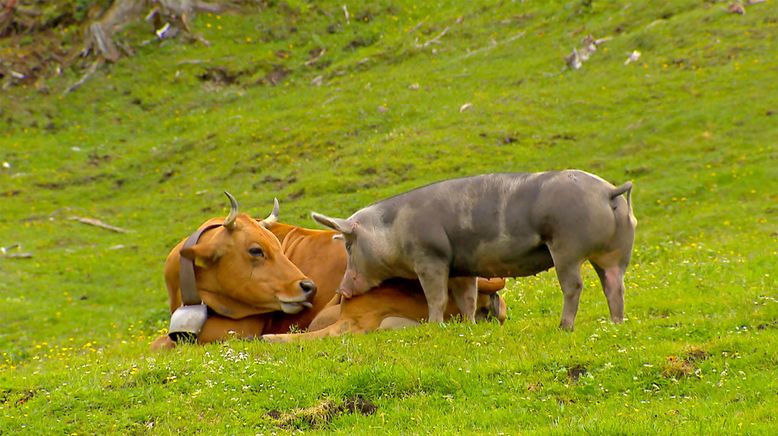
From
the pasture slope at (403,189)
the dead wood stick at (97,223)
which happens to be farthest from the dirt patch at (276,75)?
the dead wood stick at (97,223)

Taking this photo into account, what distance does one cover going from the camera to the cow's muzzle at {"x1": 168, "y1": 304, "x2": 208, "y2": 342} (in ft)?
43.4

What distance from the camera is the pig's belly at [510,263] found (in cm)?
1231

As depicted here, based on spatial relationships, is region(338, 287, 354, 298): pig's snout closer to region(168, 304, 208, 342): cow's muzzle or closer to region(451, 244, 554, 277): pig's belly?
region(451, 244, 554, 277): pig's belly

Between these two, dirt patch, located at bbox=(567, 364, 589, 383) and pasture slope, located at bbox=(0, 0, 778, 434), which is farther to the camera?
dirt patch, located at bbox=(567, 364, 589, 383)

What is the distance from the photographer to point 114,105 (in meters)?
58.6

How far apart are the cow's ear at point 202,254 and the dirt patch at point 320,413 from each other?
3855mm

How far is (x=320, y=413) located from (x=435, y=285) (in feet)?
10.8

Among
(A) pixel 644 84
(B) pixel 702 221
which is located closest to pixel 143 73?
(A) pixel 644 84

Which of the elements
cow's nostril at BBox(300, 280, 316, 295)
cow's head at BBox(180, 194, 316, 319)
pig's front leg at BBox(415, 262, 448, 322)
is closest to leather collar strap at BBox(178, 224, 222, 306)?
cow's head at BBox(180, 194, 316, 319)

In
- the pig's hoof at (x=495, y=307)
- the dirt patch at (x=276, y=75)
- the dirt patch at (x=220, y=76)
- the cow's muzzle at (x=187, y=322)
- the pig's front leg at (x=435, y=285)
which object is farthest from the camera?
the dirt patch at (x=220, y=76)

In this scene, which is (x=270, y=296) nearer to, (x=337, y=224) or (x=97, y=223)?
(x=337, y=224)

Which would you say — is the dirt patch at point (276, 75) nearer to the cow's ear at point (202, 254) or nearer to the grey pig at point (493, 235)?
the cow's ear at point (202, 254)

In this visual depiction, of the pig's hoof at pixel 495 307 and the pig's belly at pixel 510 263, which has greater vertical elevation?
the pig's belly at pixel 510 263

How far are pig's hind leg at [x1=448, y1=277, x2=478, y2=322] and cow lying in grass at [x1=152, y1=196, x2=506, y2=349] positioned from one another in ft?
0.60
